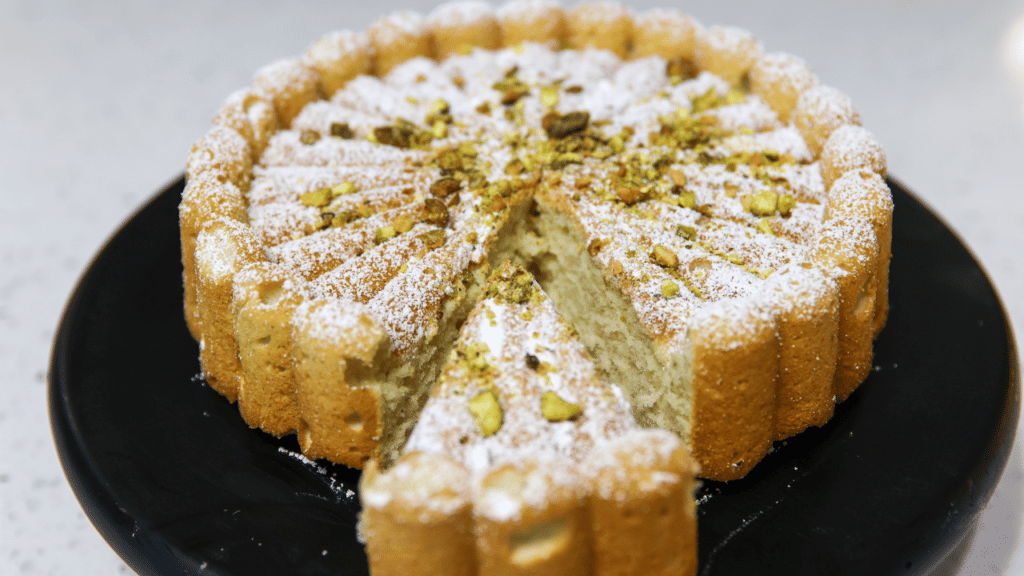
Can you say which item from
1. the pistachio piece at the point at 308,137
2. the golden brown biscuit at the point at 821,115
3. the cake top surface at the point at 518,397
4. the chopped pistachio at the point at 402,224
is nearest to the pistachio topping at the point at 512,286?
the cake top surface at the point at 518,397

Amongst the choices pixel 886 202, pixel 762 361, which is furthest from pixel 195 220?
pixel 886 202

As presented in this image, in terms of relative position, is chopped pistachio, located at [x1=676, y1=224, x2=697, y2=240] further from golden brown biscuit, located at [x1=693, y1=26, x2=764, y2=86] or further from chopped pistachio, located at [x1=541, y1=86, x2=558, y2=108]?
golden brown biscuit, located at [x1=693, y1=26, x2=764, y2=86]

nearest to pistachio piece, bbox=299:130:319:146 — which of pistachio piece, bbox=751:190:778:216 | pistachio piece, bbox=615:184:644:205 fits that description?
pistachio piece, bbox=615:184:644:205

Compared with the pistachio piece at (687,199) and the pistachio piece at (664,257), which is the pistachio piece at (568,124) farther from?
the pistachio piece at (664,257)

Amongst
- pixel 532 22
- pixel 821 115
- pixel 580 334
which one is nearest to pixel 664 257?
pixel 580 334

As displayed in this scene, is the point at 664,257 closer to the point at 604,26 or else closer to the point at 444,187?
the point at 444,187

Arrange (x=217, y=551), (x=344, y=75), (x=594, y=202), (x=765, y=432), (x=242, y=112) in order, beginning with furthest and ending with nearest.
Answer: (x=344, y=75) < (x=242, y=112) < (x=594, y=202) < (x=765, y=432) < (x=217, y=551)

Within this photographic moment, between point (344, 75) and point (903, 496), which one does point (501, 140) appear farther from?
point (903, 496)
